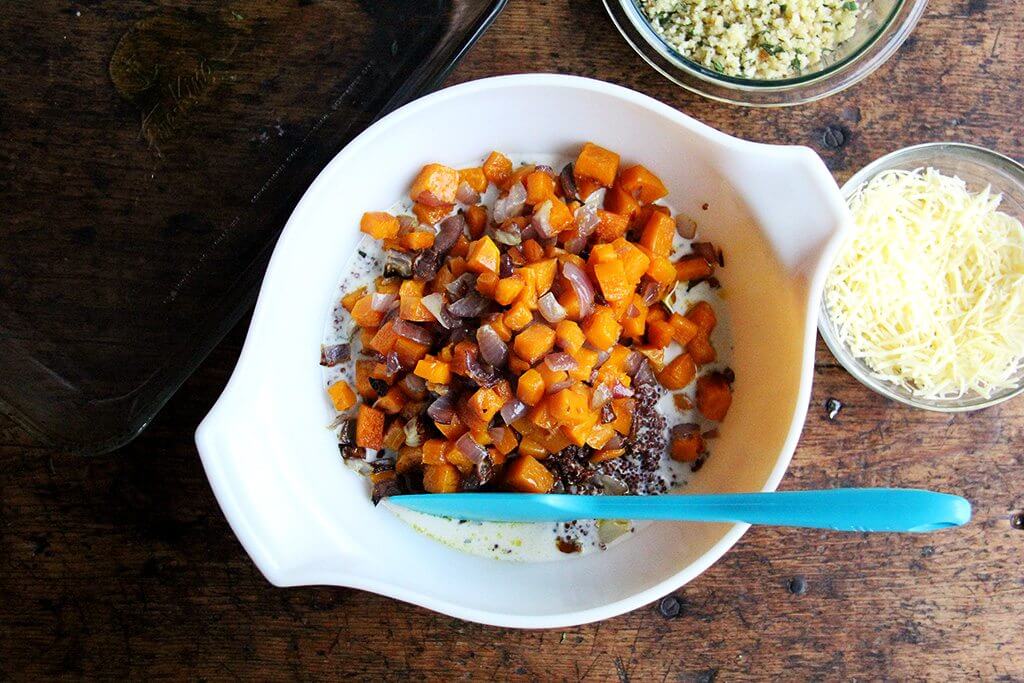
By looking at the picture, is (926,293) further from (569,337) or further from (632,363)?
(569,337)

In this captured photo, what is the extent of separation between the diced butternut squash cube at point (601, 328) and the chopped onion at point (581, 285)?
0.02 metres

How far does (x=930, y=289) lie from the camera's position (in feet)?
5.11

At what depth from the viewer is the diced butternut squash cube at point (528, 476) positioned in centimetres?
149

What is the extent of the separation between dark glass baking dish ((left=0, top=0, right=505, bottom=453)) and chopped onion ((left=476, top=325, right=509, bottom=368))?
0.55 meters

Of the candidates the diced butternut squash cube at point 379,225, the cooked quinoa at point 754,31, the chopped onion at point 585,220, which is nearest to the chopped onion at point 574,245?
the chopped onion at point 585,220

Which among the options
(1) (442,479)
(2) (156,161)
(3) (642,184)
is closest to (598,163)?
(3) (642,184)

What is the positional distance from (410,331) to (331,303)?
23 centimetres

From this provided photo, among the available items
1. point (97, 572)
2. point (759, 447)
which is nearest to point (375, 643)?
point (97, 572)

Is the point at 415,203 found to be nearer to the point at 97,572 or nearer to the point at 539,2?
the point at 539,2

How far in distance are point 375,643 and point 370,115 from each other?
114 centimetres

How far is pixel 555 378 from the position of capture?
1.39 metres

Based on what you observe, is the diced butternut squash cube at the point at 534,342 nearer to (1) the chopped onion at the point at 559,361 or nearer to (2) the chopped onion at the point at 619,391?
(1) the chopped onion at the point at 559,361

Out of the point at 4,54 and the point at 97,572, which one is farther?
the point at 97,572

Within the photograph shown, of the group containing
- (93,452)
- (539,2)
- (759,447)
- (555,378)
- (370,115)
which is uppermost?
(539,2)
